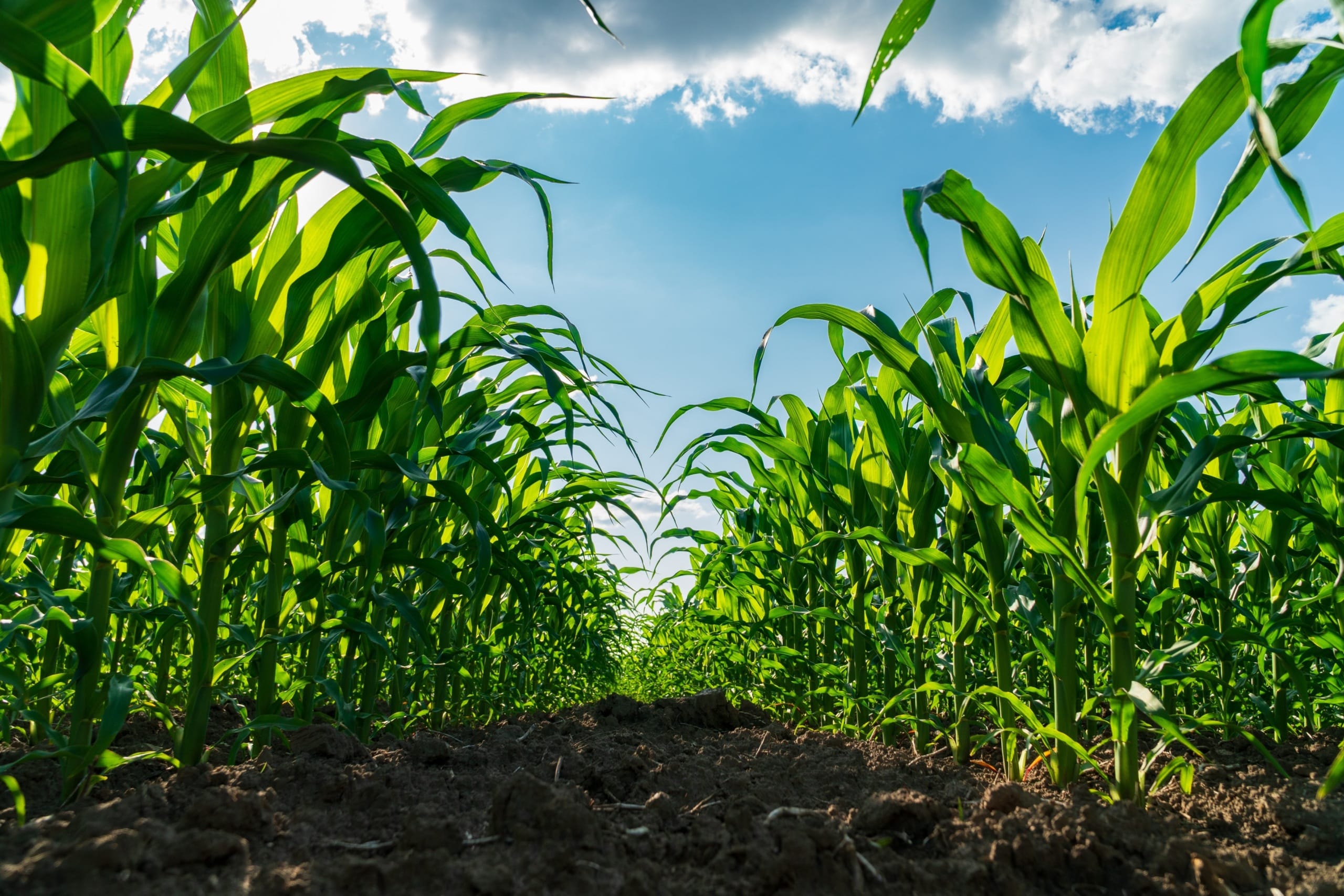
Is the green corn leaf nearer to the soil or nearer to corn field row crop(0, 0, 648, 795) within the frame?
corn field row crop(0, 0, 648, 795)

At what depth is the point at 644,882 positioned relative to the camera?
2.58 feet

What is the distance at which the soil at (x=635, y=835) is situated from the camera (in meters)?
0.74

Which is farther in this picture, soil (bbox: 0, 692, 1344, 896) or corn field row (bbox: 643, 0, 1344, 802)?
corn field row (bbox: 643, 0, 1344, 802)

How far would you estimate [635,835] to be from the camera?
0.96 metres

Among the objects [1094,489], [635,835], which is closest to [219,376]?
[635,835]

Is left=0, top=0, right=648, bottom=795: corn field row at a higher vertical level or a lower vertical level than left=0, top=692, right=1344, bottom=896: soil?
higher

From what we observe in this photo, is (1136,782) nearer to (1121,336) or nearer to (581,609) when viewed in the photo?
(1121,336)

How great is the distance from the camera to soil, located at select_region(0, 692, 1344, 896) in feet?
2.44

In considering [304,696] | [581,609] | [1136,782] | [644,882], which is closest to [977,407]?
[1136,782]

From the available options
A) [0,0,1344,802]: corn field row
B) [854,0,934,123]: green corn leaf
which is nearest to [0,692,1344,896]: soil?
[0,0,1344,802]: corn field row

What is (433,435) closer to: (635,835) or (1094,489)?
Answer: (635,835)

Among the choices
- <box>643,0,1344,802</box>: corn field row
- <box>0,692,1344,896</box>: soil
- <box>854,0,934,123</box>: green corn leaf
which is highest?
<box>854,0,934,123</box>: green corn leaf

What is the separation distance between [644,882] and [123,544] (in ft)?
2.43

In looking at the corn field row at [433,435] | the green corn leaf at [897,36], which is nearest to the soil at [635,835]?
the corn field row at [433,435]
